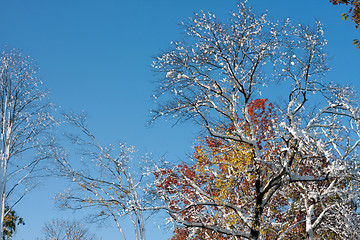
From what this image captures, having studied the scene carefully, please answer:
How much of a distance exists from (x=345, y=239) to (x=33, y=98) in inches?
556

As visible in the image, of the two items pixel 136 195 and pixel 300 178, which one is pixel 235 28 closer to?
pixel 300 178

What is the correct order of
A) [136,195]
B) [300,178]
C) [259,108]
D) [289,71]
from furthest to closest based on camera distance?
[259,108], [136,195], [289,71], [300,178]

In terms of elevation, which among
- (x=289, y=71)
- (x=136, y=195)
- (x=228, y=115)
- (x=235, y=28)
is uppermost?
(x=235, y=28)

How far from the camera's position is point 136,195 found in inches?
537

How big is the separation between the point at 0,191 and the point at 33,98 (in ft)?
14.3

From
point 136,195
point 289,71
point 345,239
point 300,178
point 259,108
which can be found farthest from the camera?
point 259,108

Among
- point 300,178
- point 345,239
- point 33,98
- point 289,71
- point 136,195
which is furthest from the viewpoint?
point 33,98

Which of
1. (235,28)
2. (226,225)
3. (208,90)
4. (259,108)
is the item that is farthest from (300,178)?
(259,108)

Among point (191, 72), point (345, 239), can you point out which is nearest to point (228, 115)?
point (191, 72)

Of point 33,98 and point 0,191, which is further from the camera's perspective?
point 33,98

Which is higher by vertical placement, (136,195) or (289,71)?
(289,71)

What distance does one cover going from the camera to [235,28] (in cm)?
1252

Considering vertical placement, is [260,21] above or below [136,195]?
above

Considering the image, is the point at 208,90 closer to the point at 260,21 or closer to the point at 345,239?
the point at 260,21
